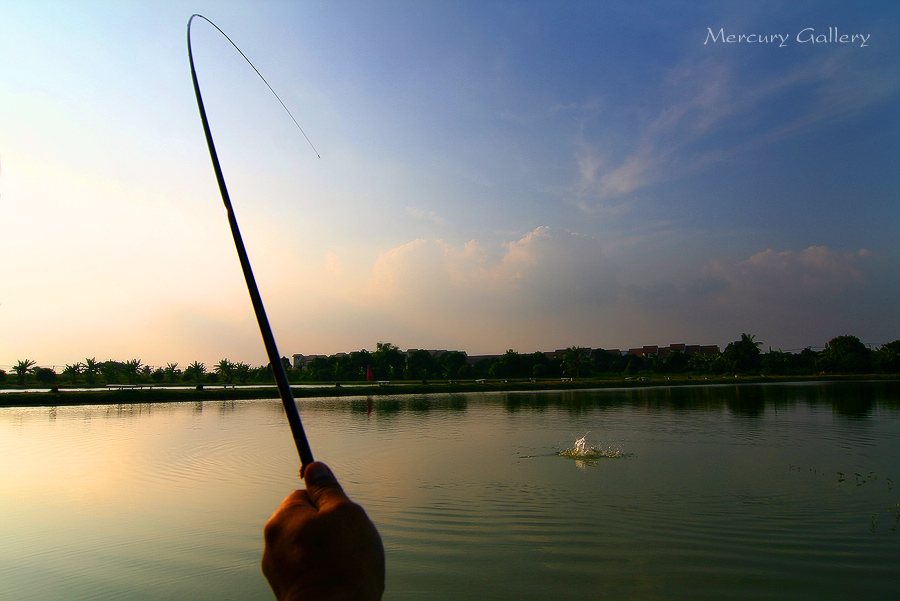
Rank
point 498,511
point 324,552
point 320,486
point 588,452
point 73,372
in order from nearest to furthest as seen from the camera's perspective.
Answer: point 324,552
point 320,486
point 498,511
point 588,452
point 73,372

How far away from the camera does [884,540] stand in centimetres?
786

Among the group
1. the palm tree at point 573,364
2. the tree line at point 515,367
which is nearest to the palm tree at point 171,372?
the tree line at point 515,367

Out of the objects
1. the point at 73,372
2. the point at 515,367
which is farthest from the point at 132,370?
the point at 515,367

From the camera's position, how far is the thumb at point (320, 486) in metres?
1.66

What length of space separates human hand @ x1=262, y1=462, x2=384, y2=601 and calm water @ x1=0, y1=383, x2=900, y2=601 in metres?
5.22

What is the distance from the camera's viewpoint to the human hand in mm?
1527

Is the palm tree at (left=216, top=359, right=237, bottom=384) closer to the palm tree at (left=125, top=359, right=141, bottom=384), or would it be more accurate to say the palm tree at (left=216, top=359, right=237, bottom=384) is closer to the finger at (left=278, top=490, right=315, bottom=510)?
the palm tree at (left=125, top=359, right=141, bottom=384)

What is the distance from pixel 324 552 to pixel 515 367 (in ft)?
325

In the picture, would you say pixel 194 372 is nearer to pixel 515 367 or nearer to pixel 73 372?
pixel 73 372

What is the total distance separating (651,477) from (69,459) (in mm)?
16541

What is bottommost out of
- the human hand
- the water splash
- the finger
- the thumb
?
the water splash

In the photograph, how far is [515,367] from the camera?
9919cm

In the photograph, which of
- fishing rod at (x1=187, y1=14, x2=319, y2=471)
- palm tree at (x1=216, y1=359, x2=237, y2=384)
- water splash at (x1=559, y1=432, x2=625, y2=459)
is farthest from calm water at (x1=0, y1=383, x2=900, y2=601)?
palm tree at (x1=216, y1=359, x2=237, y2=384)

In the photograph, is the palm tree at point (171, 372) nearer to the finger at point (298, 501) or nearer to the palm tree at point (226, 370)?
the palm tree at point (226, 370)
